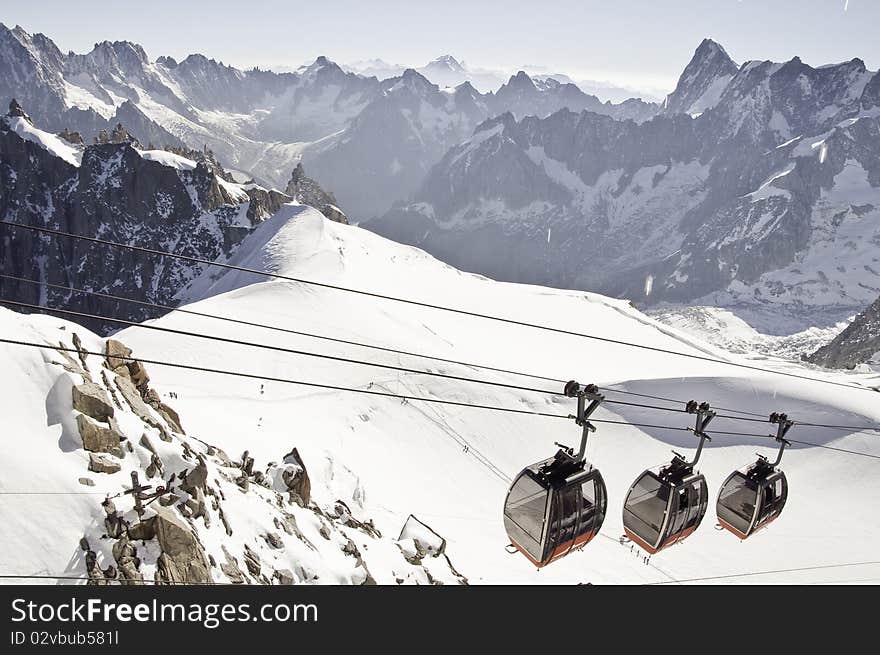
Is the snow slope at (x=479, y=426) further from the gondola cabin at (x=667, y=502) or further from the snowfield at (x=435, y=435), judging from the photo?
the gondola cabin at (x=667, y=502)

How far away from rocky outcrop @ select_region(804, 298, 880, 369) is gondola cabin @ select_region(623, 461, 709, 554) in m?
147

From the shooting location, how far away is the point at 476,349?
56.6 m

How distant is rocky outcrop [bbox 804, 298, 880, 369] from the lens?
141050 millimetres

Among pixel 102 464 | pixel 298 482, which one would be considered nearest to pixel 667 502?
pixel 298 482

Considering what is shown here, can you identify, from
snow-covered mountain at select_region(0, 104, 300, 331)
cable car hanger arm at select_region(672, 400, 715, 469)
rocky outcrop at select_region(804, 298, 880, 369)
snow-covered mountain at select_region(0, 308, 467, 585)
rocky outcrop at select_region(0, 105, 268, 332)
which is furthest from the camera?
snow-covered mountain at select_region(0, 104, 300, 331)

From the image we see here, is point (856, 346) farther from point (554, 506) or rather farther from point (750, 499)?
point (554, 506)

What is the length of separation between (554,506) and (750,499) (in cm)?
790

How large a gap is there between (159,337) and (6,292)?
150120 mm

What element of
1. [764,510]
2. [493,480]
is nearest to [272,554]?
[764,510]

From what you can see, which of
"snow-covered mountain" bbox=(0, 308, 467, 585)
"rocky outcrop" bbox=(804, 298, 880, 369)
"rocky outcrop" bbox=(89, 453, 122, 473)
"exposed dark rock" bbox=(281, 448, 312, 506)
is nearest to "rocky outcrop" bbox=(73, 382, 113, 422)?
"snow-covered mountain" bbox=(0, 308, 467, 585)

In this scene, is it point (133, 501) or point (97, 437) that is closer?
point (133, 501)

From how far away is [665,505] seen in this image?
13.8 metres

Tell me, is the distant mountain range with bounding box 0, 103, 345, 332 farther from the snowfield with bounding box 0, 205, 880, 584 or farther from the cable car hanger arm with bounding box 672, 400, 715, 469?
the cable car hanger arm with bounding box 672, 400, 715, 469
